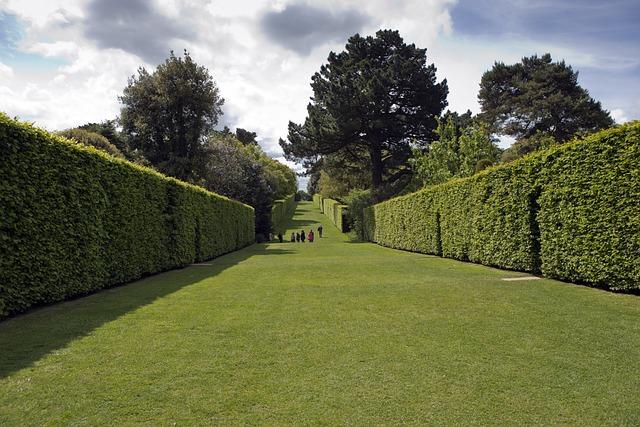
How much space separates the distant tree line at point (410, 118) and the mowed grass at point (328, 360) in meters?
26.8

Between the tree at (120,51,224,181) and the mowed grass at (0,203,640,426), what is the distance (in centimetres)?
2820

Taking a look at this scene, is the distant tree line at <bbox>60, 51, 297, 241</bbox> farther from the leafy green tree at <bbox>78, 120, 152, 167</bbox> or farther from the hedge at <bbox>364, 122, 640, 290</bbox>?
the hedge at <bbox>364, 122, 640, 290</bbox>

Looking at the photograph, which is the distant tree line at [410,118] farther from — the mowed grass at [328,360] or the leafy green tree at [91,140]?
the mowed grass at [328,360]

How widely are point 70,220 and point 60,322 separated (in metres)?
2.91

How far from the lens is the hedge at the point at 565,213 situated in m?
8.22

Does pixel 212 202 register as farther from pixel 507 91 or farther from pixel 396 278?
pixel 507 91

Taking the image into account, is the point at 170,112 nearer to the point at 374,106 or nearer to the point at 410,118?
the point at 374,106

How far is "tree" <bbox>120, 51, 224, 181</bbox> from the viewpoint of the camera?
3397 centimetres

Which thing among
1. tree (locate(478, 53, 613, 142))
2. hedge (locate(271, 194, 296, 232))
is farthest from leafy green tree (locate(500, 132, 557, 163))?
hedge (locate(271, 194, 296, 232))

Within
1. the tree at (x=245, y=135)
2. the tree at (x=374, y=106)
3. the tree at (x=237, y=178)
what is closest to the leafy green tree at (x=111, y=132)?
the tree at (x=237, y=178)

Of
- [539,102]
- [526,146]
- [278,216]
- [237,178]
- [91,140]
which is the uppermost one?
[539,102]

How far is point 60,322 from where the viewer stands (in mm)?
6453

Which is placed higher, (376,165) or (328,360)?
(376,165)

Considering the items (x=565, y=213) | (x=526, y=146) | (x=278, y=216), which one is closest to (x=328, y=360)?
(x=565, y=213)
